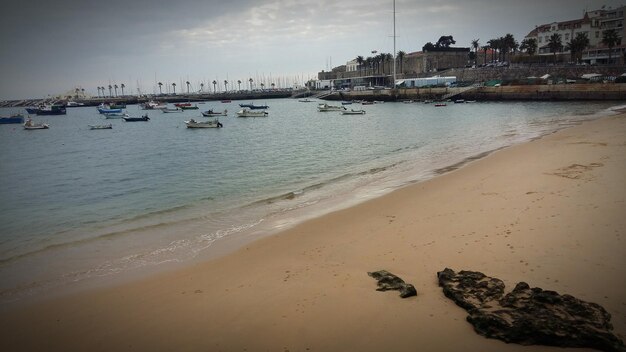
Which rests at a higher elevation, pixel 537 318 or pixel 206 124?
pixel 206 124

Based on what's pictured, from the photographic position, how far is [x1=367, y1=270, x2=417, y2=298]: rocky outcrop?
20.7ft

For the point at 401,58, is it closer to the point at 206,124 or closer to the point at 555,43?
the point at 555,43

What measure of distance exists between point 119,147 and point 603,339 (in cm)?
4089

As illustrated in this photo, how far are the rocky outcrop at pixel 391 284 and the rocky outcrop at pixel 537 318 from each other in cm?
73

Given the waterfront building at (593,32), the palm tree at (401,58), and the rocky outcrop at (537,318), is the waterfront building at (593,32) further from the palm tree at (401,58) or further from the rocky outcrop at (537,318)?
the rocky outcrop at (537,318)

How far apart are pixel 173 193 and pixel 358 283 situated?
12.5 meters

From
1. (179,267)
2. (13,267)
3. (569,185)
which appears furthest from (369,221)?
(13,267)

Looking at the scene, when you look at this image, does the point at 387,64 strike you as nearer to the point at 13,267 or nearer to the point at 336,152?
the point at 336,152

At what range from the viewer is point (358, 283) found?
704 centimetres

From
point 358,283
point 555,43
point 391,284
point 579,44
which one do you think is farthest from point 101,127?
point 555,43

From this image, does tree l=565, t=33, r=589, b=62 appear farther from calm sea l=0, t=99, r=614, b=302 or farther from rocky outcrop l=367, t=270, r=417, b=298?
rocky outcrop l=367, t=270, r=417, b=298

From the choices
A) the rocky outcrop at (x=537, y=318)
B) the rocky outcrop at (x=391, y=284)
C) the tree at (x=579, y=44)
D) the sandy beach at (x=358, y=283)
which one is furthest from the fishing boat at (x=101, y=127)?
the tree at (x=579, y=44)

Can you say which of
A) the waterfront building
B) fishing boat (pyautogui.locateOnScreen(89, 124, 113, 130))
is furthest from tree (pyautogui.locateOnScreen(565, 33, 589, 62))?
fishing boat (pyautogui.locateOnScreen(89, 124, 113, 130))

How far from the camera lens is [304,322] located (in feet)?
19.5
